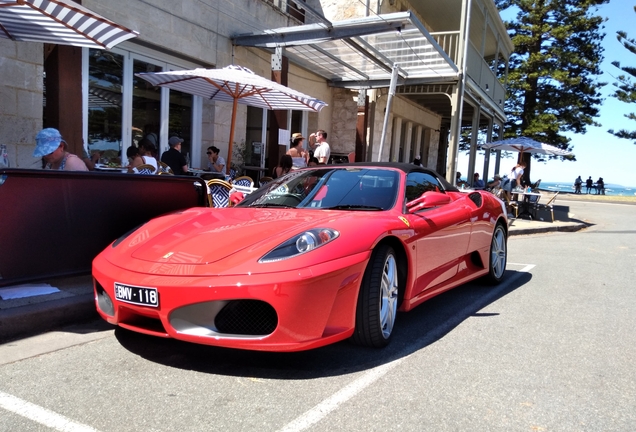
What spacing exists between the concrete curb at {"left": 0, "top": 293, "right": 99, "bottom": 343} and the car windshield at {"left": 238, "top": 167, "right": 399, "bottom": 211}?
4.69 feet

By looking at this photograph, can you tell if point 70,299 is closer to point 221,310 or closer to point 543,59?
point 221,310

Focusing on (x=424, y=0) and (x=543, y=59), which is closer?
(x=424, y=0)

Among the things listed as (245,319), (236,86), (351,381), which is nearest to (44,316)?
(245,319)

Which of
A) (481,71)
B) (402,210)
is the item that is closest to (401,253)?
(402,210)

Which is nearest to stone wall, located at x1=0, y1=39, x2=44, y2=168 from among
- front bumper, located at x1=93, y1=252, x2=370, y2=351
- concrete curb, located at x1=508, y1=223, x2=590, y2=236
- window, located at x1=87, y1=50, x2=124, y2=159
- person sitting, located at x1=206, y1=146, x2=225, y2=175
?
window, located at x1=87, y1=50, x2=124, y2=159

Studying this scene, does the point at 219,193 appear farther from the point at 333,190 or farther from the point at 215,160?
the point at 215,160

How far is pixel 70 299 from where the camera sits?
3.74m

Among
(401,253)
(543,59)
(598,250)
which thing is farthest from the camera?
(543,59)

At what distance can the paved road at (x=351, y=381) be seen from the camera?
2336mm

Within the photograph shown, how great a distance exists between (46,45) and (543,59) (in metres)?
32.2

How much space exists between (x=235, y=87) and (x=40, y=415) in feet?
21.9

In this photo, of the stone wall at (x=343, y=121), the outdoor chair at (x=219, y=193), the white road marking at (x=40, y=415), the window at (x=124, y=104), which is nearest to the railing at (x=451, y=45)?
the stone wall at (x=343, y=121)

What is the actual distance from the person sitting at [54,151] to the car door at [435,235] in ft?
10.8

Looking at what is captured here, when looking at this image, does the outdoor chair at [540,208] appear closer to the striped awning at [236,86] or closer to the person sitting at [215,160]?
the striped awning at [236,86]
